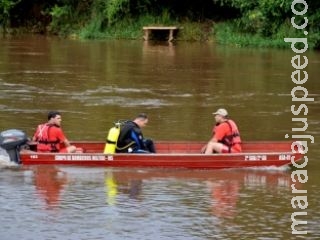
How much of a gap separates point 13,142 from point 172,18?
34.6m

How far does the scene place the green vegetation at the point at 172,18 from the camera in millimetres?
41969

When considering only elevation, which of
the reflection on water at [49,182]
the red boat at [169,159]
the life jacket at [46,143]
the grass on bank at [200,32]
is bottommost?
the reflection on water at [49,182]

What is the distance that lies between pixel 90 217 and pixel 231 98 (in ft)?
42.9

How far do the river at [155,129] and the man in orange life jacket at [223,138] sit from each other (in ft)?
1.52

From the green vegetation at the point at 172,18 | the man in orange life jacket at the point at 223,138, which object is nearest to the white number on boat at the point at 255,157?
the man in orange life jacket at the point at 223,138

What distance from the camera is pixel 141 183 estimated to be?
13.6 metres

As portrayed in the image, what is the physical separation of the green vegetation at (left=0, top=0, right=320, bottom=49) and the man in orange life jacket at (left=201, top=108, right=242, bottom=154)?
2671 centimetres

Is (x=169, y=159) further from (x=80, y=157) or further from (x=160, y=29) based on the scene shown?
(x=160, y=29)

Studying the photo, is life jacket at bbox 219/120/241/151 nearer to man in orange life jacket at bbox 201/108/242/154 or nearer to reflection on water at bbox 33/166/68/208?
man in orange life jacket at bbox 201/108/242/154

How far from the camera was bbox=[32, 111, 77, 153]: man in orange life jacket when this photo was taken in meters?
14.5

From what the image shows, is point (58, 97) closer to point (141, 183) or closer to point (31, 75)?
point (31, 75)

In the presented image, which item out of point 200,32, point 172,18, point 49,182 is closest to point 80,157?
point 49,182

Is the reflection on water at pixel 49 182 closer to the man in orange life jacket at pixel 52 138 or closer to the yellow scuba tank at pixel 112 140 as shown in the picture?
the man in orange life jacket at pixel 52 138

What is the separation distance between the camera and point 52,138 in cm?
1460
